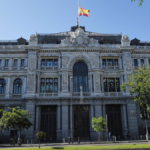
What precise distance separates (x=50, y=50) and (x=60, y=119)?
16.5m

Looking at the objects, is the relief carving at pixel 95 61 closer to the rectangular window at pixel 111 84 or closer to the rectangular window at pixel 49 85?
the rectangular window at pixel 111 84

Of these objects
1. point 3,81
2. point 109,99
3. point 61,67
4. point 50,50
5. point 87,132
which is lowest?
point 87,132

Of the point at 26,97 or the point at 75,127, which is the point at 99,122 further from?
the point at 26,97

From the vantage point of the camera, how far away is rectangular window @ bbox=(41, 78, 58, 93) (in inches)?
1715

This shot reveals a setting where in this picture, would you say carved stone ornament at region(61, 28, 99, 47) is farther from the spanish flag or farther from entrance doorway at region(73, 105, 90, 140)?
entrance doorway at region(73, 105, 90, 140)

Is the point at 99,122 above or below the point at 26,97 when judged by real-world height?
below

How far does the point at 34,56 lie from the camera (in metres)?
44.2

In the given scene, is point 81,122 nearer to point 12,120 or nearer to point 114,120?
point 114,120

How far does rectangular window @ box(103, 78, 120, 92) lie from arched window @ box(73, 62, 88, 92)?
188 inches

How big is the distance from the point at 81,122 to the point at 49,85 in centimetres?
1129

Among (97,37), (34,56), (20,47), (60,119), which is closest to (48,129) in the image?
(60,119)

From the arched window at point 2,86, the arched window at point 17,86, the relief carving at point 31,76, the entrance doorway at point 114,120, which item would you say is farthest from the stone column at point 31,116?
the entrance doorway at point 114,120

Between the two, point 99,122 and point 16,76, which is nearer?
point 99,122

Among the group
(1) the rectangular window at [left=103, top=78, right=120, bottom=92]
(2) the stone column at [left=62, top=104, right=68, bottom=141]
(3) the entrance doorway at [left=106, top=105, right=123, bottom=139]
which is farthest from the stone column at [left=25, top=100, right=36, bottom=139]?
(1) the rectangular window at [left=103, top=78, right=120, bottom=92]
